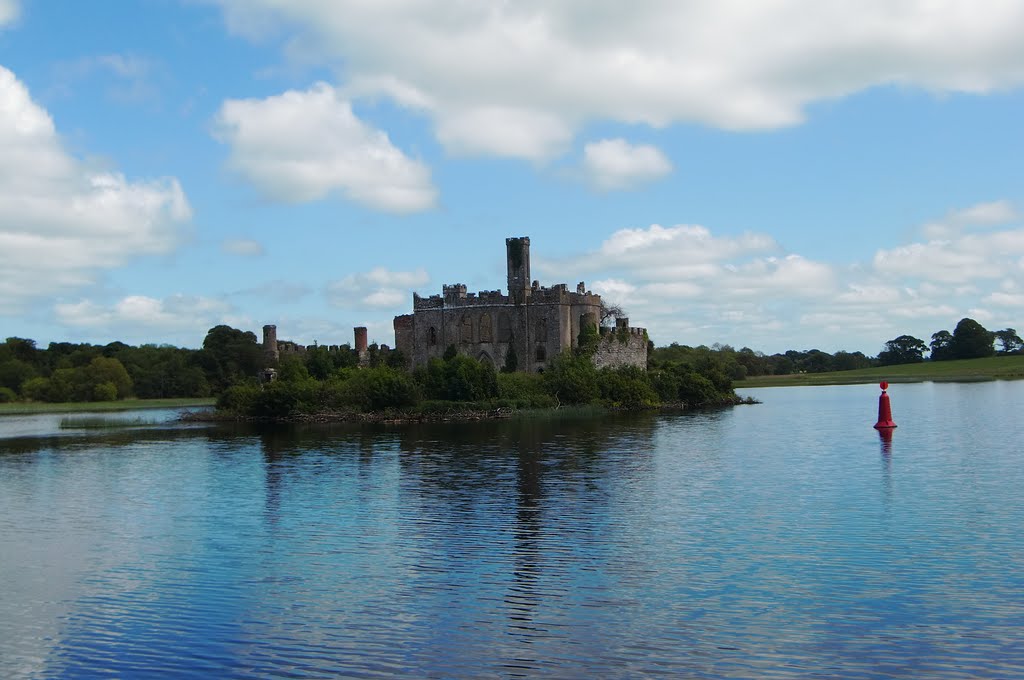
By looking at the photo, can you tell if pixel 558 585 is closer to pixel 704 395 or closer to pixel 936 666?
pixel 936 666

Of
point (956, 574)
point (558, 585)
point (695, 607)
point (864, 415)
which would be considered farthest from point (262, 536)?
point (864, 415)

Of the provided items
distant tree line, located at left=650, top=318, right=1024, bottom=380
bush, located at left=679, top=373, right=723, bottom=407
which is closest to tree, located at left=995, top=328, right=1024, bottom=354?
distant tree line, located at left=650, top=318, right=1024, bottom=380

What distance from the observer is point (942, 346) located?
408ft

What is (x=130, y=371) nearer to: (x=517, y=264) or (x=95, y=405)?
(x=95, y=405)

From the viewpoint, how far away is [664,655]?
34.4 ft

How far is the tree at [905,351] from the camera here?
129 metres

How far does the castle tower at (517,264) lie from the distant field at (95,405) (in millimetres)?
28039

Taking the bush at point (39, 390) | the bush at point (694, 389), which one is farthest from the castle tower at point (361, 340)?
the bush at point (39, 390)

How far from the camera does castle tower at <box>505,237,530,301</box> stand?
6562 cm

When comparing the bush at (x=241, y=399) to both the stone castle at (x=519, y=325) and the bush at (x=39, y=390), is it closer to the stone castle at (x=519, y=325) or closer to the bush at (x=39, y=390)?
the stone castle at (x=519, y=325)

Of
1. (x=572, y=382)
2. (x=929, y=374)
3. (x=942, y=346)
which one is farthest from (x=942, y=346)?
(x=572, y=382)

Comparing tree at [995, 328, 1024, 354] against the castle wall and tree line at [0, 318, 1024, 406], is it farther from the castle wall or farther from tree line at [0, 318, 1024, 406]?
the castle wall

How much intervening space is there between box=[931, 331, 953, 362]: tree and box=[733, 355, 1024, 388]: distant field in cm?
311

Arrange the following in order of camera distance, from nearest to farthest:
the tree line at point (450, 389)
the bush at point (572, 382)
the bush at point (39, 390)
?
the tree line at point (450, 389)
the bush at point (572, 382)
the bush at point (39, 390)
